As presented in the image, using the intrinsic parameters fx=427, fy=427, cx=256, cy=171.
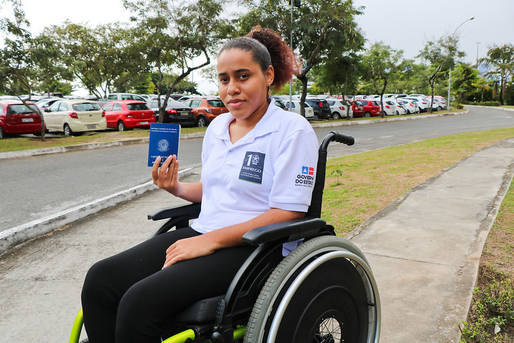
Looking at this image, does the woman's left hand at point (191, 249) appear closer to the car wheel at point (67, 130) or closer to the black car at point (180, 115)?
the car wheel at point (67, 130)

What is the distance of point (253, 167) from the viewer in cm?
187

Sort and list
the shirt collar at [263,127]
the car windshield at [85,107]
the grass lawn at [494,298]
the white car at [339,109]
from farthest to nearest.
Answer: the white car at [339,109]
the car windshield at [85,107]
the grass lawn at [494,298]
the shirt collar at [263,127]

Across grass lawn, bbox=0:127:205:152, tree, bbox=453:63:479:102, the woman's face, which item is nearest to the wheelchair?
the woman's face

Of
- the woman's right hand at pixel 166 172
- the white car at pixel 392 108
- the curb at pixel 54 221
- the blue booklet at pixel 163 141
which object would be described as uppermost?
the white car at pixel 392 108

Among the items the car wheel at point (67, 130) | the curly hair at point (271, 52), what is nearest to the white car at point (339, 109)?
the car wheel at point (67, 130)

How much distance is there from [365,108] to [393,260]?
27.2 meters

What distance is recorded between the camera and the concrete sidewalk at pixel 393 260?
2639 millimetres

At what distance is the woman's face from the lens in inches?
76.0

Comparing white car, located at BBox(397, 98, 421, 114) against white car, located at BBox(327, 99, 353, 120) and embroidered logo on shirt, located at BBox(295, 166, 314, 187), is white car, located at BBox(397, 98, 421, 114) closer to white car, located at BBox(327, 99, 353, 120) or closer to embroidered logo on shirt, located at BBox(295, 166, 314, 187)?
white car, located at BBox(327, 99, 353, 120)

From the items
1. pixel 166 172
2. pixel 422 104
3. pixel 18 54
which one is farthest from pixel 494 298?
pixel 422 104

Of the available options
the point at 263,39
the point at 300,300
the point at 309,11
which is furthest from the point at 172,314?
the point at 309,11

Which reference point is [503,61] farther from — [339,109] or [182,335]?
[182,335]

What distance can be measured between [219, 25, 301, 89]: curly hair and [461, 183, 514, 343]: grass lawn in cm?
170

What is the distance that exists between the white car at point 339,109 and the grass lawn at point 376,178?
1612cm
